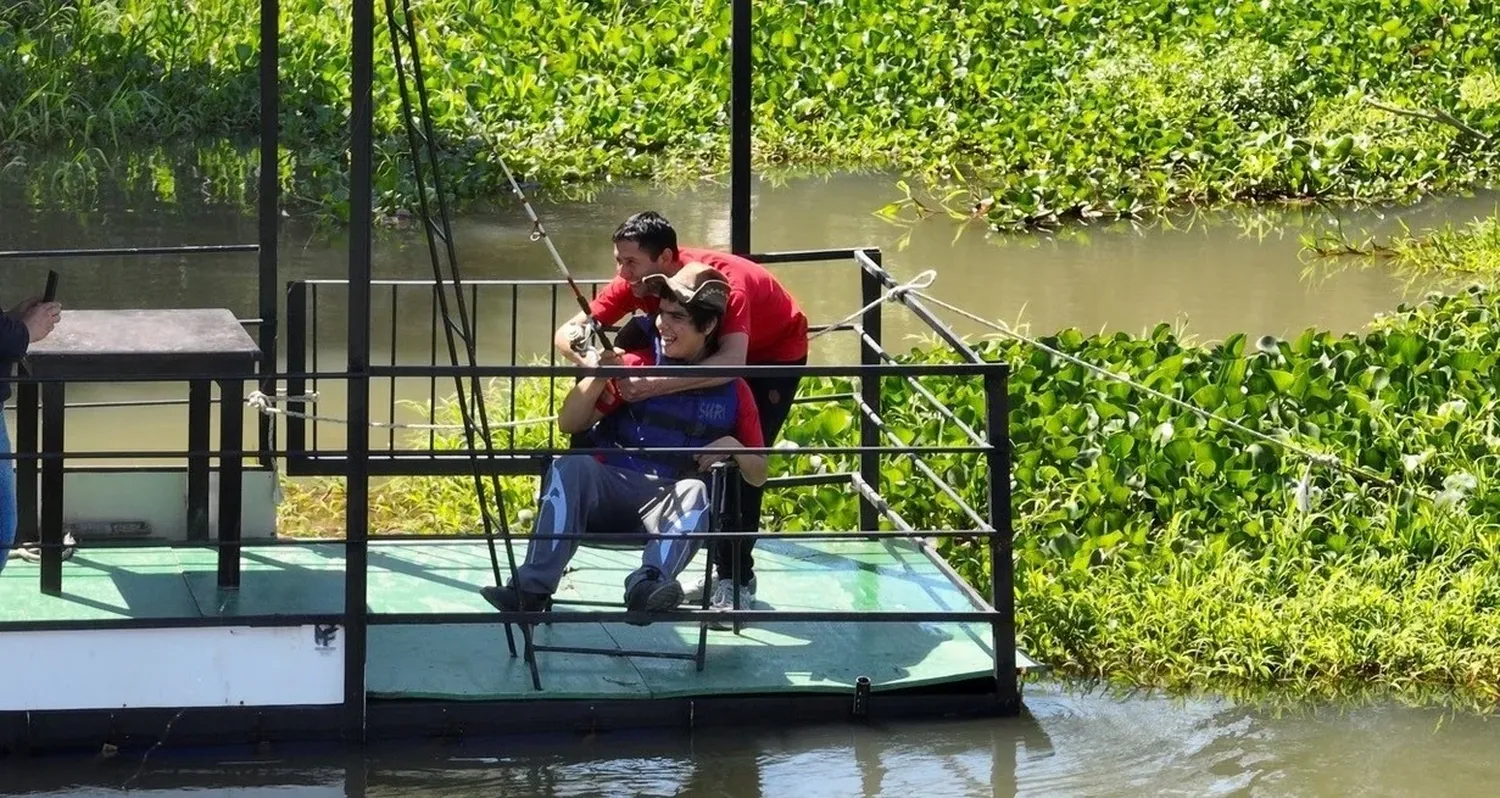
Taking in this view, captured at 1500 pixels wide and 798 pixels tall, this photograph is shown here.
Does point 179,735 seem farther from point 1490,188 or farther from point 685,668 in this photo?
point 1490,188

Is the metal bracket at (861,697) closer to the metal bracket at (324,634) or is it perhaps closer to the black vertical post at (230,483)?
the metal bracket at (324,634)

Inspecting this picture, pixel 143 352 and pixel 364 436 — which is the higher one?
pixel 143 352

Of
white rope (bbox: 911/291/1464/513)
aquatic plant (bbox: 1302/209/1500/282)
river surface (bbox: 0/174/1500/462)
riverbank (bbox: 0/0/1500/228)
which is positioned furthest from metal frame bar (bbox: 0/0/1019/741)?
riverbank (bbox: 0/0/1500/228)

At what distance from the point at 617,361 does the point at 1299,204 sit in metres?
10.2

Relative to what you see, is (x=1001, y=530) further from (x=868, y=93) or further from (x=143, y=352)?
(x=868, y=93)

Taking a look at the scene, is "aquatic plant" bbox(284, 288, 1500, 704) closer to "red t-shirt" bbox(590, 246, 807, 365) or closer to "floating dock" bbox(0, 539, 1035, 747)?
"floating dock" bbox(0, 539, 1035, 747)

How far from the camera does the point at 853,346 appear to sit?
11.3 m

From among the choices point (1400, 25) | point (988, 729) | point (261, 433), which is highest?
point (1400, 25)

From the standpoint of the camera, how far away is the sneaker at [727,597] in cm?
632

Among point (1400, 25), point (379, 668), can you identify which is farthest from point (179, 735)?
point (1400, 25)

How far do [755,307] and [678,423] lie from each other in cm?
48

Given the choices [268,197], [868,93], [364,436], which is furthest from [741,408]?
[868,93]

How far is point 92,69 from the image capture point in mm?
16312

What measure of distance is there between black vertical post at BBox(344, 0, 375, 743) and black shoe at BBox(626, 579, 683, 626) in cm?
75
